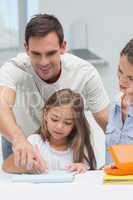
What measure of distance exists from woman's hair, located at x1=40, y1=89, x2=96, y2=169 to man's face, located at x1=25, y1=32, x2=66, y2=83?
99 millimetres

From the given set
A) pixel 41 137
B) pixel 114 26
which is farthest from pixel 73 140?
pixel 114 26

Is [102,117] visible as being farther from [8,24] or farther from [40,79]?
[8,24]

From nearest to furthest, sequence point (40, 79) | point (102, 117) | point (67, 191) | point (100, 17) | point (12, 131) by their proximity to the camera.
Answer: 1. point (67, 191)
2. point (12, 131)
3. point (40, 79)
4. point (102, 117)
5. point (100, 17)

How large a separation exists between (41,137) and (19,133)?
0.31 meters

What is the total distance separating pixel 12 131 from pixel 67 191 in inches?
20.3

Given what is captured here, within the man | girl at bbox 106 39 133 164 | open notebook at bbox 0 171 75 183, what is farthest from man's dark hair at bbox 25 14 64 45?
open notebook at bbox 0 171 75 183

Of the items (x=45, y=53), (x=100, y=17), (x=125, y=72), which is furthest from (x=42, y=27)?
(x=100, y=17)

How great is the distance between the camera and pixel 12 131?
57.2 inches

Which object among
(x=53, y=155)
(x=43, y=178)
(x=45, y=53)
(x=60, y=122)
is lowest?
(x=53, y=155)

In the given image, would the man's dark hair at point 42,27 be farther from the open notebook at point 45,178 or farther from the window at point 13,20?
the window at point 13,20

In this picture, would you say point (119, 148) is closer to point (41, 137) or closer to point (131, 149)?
point (131, 149)

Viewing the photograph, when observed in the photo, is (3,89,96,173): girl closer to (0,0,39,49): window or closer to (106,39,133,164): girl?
(106,39,133,164): girl

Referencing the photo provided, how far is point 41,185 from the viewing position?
1.03 meters

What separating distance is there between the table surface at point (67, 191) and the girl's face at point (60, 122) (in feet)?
1.98
